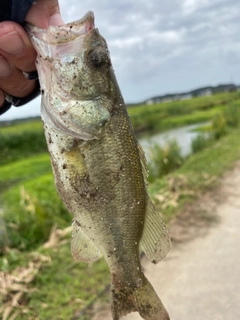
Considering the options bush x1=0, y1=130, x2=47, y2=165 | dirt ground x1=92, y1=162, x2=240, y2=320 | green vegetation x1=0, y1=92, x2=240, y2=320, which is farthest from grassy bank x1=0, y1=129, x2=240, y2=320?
bush x1=0, y1=130, x2=47, y2=165

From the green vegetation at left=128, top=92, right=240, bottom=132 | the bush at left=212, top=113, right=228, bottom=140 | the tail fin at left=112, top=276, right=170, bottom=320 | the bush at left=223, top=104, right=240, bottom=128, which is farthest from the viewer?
the green vegetation at left=128, top=92, right=240, bottom=132

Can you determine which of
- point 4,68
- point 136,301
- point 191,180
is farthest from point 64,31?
point 191,180

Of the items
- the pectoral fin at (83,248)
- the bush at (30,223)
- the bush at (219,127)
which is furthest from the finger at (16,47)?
the bush at (219,127)

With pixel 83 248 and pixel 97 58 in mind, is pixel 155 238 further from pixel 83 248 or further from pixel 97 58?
pixel 97 58

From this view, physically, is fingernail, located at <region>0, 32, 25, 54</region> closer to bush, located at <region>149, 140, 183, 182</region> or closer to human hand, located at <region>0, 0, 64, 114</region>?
human hand, located at <region>0, 0, 64, 114</region>

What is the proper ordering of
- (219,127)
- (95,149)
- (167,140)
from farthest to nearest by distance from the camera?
(219,127) → (167,140) → (95,149)

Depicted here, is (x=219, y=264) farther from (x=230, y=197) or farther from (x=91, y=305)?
(x=230, y=197)

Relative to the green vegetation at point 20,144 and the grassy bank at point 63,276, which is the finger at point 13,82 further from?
the green vegetation at point 20,144
